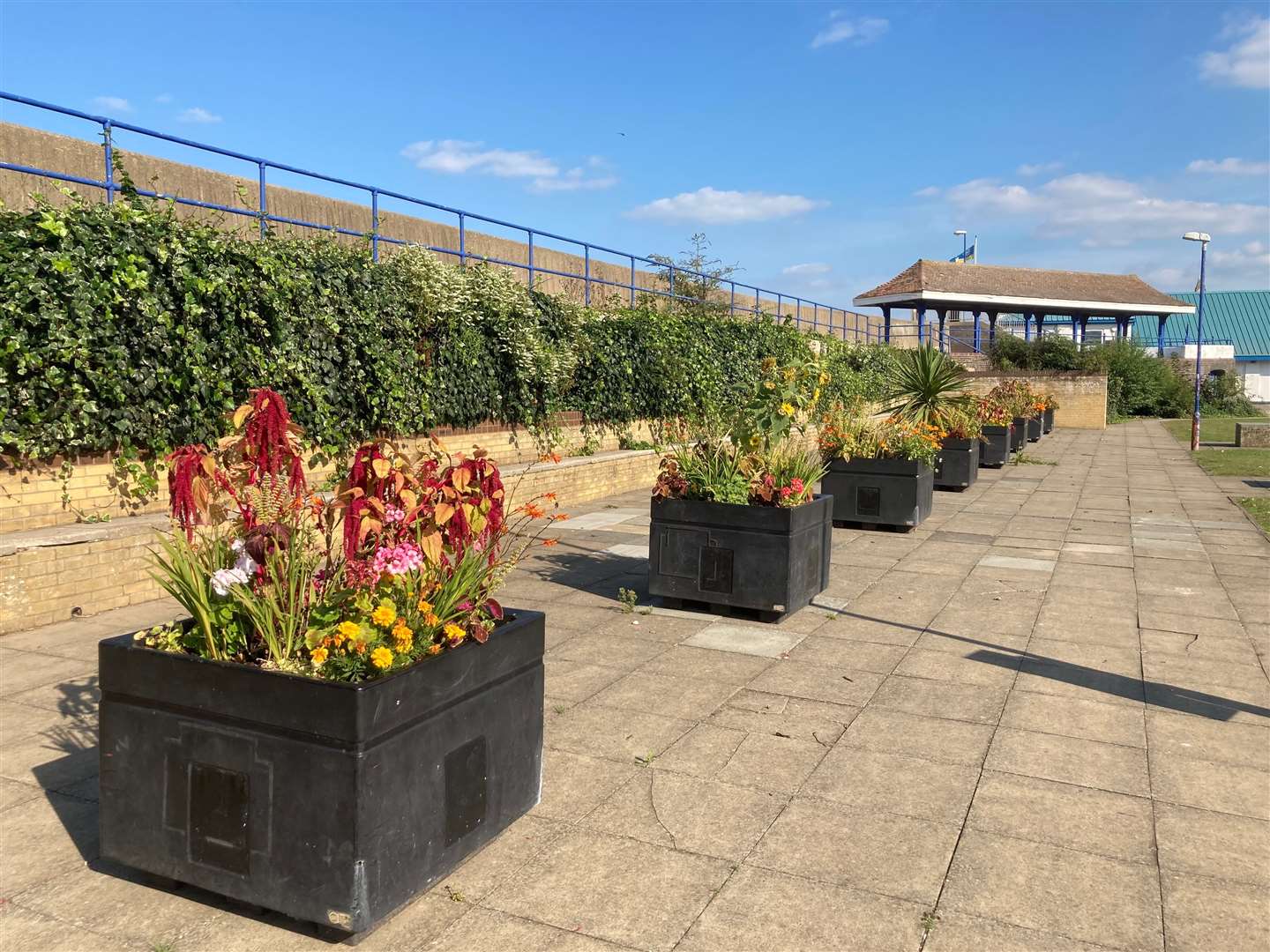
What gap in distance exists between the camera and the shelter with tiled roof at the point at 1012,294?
42.9 meters

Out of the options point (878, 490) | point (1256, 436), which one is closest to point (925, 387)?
point (878, 490)

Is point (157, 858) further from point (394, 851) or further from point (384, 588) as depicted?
point (384, 588)

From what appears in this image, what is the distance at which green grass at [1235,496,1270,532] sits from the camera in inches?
477

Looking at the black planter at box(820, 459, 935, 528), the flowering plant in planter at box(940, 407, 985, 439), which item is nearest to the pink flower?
the black planter at box(820, 459, 935, 528)

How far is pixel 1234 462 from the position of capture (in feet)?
70.1

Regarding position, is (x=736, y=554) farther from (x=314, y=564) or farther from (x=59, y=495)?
(x=59, y=495)

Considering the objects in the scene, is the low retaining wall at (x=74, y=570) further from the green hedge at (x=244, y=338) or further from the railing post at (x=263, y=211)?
the railing post at (x=263, y=211)

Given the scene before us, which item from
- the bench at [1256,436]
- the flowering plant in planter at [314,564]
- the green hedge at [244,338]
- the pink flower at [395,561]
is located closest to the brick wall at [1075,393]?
the bench at [1256,436]

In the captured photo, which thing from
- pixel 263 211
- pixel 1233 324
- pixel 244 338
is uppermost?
pixel 1233 324

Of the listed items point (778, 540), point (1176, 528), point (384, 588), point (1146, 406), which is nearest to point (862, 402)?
point (1176, 528)

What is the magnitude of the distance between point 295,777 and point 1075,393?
1449 inches

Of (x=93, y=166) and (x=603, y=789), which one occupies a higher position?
(x=93, y=166)

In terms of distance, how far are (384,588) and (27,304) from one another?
4781 millimetres

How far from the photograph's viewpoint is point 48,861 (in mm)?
3281
